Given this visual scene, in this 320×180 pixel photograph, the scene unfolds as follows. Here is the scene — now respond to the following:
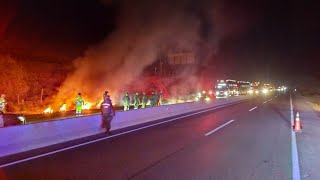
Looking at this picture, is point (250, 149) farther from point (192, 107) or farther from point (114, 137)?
A: point (192, 107)

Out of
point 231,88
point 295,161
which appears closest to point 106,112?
point 295,161

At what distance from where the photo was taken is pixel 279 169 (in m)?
9.46

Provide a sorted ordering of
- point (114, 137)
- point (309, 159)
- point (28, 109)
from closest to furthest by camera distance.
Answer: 1. point (309, 159)
2. point (114, 137)
3. point (28, 109)

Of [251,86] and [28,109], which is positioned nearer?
[28,109]

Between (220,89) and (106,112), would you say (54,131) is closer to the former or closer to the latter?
(106,112)

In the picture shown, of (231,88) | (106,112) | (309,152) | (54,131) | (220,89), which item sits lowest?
(309,152)

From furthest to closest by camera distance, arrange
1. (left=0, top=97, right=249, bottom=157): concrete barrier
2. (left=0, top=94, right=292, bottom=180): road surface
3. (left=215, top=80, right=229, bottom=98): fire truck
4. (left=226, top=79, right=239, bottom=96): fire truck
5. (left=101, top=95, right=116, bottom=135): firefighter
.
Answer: (left=226, top=79, right=239, bottom=96): fire truck < (left=215, top=80, right=229, bottom=98): fire truck < (left=101, top=95, right=116, bottom=135): firefighter < (left=0, top=97, right=249, bottom=157): concrete barrier < (left=0, top=94, right=292, bottom=180): road surface

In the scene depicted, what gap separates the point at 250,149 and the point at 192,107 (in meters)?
24.0

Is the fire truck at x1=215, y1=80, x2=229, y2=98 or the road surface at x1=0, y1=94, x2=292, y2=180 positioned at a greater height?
the fire truck at x1=215, y1=80, x2=229, y2=98

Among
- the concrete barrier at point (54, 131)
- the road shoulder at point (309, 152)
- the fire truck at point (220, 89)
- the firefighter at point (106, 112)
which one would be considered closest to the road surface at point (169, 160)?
the road shoulder at point (309, 152)

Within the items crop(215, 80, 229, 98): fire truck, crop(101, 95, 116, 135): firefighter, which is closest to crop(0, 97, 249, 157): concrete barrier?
crop(101, 95, 116, 135): firefighter

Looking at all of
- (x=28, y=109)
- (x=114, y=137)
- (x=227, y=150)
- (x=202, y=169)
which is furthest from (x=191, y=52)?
(x=202, y=169)

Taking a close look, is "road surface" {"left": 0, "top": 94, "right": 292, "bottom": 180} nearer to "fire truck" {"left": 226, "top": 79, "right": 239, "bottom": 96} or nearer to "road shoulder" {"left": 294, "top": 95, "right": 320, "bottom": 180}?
"road shoulder" {"left": 294, "top": 95, "right": 320, "bottom": 180}

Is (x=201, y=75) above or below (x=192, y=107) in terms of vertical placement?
above
